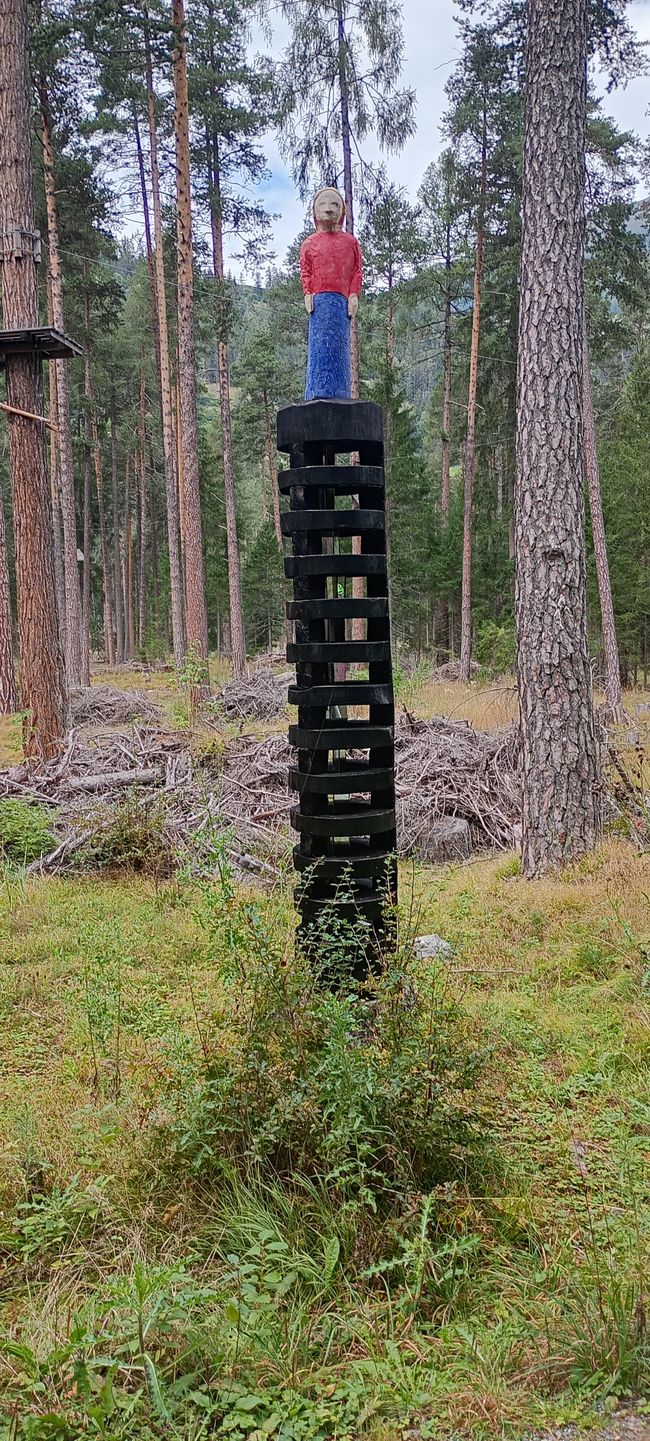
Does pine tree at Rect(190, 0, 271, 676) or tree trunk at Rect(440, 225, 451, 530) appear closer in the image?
pine tree at Rect(190, 0, 271, 676)

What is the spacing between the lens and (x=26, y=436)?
860cm

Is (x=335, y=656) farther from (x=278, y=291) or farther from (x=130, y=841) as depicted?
(x=278, y=291)

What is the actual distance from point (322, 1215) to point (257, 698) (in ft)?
35.1

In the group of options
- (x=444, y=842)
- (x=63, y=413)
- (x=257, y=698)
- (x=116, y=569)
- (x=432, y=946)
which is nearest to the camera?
(x=432, y=946)

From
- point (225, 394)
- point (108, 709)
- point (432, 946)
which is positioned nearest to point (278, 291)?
point (225, 394)

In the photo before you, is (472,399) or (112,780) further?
(472,399)

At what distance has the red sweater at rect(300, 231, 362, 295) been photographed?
3.73 meters

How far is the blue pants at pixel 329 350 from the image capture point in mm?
3561

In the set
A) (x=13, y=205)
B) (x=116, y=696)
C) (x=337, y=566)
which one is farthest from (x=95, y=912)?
(x=116, y=696)

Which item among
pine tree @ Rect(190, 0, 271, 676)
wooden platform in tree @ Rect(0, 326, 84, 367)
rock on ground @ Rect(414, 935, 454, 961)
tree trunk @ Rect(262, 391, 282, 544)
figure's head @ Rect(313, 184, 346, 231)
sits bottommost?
rock on ground @ Rect(414, 935, 454, 961)

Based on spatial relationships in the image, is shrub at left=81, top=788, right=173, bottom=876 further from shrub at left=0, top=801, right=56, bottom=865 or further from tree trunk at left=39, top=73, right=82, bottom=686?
tree trunk at left=39, top=73, right=82, bottom=686

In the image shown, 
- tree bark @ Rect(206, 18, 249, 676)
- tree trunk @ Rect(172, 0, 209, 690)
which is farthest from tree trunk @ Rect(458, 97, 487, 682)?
tree trunk @ Rect(172, 0, 209, 690)

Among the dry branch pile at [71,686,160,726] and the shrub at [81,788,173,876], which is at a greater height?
the dry branch pile at [71,686,160,726]

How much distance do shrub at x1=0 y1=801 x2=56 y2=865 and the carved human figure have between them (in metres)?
4.16
